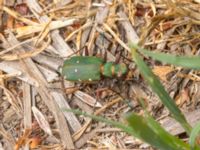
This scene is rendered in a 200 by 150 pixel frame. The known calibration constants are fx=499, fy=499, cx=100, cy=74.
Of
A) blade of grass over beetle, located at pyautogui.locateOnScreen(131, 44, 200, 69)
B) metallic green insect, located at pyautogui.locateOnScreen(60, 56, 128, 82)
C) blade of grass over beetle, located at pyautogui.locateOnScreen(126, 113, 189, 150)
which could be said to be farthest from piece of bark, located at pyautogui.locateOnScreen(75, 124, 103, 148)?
blade of grass over beetle, located at pyautogui.locateOnScreen(131, 44, 200, 69)

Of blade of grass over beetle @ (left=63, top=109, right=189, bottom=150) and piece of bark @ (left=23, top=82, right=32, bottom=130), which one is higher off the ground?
blade of grass over beetle @ (left=63, top=109, right=189, bottom=150)

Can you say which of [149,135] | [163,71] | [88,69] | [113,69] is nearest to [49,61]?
[88,69]

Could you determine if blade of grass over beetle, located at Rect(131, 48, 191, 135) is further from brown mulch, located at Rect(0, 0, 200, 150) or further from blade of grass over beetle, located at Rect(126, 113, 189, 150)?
brown mulch, located at Rect(0, 0, 200, 150)

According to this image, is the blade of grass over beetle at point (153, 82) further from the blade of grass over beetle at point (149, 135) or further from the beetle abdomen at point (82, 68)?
the beetle abdomen at point (82, 68)

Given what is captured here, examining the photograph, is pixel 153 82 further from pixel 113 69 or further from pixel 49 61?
pixel 49 61

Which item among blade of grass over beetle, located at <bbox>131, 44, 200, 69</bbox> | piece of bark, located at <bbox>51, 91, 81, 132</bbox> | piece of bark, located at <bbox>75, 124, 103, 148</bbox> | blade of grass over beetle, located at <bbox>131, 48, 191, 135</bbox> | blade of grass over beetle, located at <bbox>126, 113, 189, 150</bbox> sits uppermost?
blade of grass over beetle, located at <bbox>131, 44, 200, 69</bbox>

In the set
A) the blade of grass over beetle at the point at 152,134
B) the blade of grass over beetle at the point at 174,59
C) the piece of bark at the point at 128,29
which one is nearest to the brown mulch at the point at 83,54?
the piece of bark at the point at 128,29
